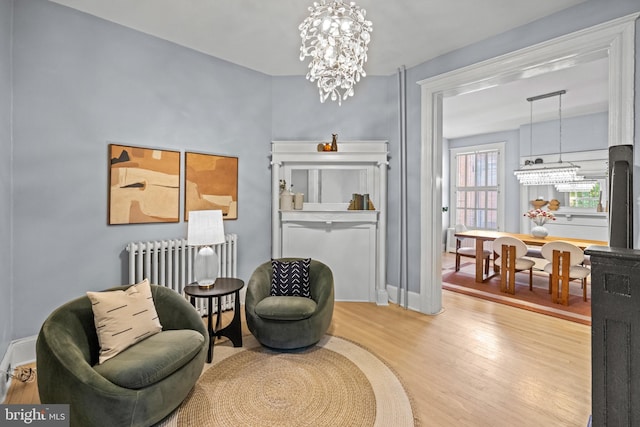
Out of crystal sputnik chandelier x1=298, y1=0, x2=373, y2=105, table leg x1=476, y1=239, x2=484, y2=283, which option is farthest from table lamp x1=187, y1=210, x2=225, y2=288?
table leg x1=476, y1=239, x2=484, y2=283

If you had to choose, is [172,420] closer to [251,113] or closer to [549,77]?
[251,113]

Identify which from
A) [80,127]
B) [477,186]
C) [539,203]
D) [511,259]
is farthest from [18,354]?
[477,186]

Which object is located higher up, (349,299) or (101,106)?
(101,106)

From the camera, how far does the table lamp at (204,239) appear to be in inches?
103

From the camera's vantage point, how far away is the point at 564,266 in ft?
13.2

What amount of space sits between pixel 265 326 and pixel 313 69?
2.04 m

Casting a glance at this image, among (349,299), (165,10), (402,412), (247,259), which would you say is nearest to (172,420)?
(402,412)

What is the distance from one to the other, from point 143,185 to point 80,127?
26.9 inches

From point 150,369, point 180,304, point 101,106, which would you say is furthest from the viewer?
point 101,106

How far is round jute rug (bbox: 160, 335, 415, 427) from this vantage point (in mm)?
1876

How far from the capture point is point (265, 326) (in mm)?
2646

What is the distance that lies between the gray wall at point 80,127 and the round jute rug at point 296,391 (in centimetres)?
144

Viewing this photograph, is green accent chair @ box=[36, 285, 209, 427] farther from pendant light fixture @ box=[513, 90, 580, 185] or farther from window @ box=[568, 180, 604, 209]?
window @ box=[568, 180, 604, 209]

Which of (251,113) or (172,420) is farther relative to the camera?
(251,113)
